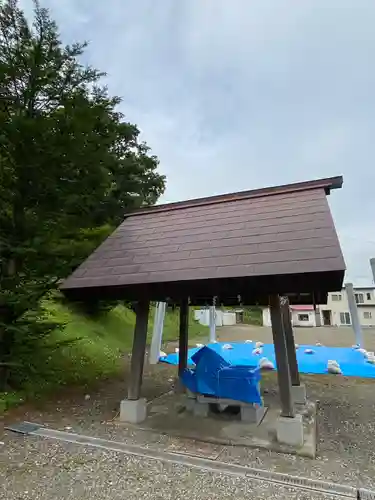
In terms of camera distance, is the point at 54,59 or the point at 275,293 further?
the point at 54,59

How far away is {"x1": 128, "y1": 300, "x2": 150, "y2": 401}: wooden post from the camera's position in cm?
453

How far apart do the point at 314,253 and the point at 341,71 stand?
20.8 feet

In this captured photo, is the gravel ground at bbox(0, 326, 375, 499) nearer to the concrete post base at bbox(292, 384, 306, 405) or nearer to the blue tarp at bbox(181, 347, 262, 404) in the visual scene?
the concrete post base at bbox(292, 384, 306, 405)

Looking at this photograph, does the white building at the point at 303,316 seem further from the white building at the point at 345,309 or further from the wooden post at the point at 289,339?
the wooden post at the point at 289,339

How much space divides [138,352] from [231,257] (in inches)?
79.1

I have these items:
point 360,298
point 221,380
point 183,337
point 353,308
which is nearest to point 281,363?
point 221,380

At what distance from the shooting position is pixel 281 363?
3.80 meters

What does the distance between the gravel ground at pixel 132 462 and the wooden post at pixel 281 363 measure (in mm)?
522

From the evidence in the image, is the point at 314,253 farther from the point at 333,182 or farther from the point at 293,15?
the point at 293,15

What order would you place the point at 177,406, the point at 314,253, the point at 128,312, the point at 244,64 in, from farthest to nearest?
the point at 128,312
the point at 244,64
the point at 177,406
the point at 314,253

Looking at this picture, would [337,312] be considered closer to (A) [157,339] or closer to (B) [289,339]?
(A) [157,339]

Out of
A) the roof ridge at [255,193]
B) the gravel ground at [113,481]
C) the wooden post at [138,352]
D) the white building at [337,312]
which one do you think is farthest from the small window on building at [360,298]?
the gravel ground at [113,481]

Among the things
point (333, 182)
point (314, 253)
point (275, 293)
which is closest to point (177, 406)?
point (275, 293)

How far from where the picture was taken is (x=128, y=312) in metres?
15.2
